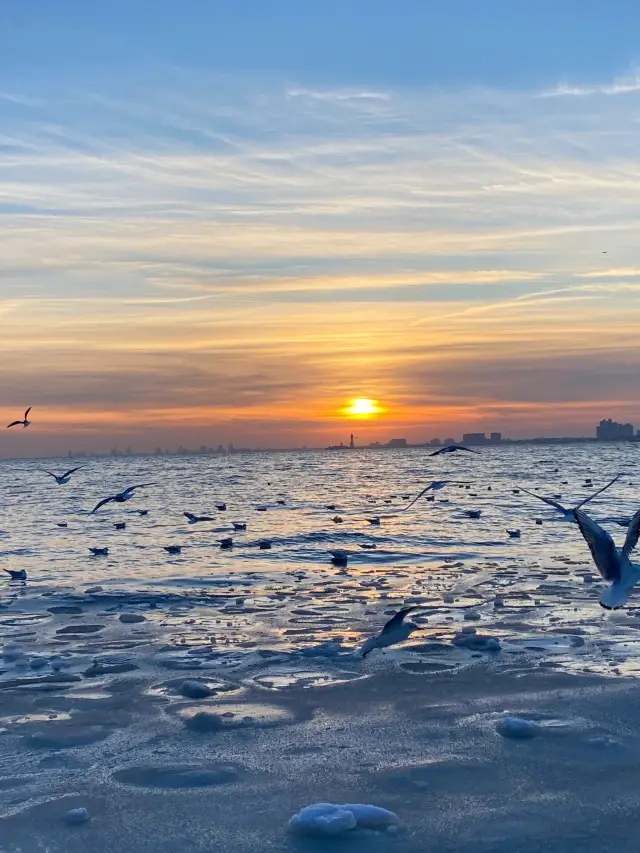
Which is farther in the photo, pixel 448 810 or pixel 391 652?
pixel 391 652

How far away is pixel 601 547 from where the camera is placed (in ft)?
33.5

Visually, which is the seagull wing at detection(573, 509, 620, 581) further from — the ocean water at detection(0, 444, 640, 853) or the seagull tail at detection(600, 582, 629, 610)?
the ocean water at detection(0, 444, 640, 853)

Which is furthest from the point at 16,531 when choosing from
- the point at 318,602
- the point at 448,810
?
the point at 448,810

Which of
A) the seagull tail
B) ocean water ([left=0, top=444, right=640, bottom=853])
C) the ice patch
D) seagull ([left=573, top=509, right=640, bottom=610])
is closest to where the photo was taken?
the ice patch

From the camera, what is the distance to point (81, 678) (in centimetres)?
1097

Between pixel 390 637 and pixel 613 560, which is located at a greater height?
pixel 613 560

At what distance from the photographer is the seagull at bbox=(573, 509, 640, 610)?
9.84 metres

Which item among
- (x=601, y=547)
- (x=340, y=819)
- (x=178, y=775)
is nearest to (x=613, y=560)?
(x=601, y=547)

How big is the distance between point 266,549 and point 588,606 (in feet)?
39.6

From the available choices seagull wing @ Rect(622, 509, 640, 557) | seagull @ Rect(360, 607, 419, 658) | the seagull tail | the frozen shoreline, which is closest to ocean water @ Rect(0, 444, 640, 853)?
the frozen shoreline

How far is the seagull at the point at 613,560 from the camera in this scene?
9.84 meters

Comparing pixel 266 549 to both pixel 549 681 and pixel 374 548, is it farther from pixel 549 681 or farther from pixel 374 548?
pixel 549 681

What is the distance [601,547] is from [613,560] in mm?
396

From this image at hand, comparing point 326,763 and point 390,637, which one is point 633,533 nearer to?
point 390,637
